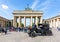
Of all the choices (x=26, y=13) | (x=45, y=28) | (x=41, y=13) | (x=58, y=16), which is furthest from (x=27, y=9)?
(x=45, y=28)

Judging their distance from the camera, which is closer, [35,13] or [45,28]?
[45,28]

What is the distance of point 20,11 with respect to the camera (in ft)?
238

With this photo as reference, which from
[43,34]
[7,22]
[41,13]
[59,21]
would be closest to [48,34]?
[43,34]

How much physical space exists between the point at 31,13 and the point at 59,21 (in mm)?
16271

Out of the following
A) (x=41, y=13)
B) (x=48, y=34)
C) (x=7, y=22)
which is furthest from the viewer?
(x=7, y=22)

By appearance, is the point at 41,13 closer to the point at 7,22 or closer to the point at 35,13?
the point at 35,13

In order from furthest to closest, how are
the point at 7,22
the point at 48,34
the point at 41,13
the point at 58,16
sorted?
the point at 7,22
the point at 58,16
the point at 41,13
the point at 48,34

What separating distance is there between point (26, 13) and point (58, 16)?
1795cm

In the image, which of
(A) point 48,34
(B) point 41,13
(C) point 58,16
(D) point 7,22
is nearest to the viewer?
(A) point 48,34

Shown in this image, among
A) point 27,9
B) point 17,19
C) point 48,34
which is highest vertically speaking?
point 27,9

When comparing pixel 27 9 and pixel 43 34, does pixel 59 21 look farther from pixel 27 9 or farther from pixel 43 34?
pixel 43 34

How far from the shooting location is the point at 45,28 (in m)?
17.4

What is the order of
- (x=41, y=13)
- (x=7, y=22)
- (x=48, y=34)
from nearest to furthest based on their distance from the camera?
1. (x=48, y=34)
2. (x=41, y=13)
3. (x=7, y=22)

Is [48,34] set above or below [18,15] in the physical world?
below
